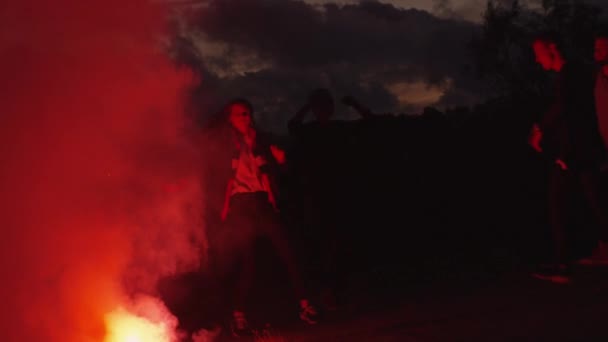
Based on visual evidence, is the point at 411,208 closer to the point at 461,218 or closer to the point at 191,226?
the point at 461,218

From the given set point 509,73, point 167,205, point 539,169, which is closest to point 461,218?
point 539,169

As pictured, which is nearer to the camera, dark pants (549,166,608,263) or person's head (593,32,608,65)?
dark pants (549,166,608,263)

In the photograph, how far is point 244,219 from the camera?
650cm

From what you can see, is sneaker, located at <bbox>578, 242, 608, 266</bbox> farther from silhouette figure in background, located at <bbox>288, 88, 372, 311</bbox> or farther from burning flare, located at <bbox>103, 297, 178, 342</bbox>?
burning flare, located at <bbox>103, 297, 178, 342</bbox>

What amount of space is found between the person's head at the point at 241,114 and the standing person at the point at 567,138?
9.38ft

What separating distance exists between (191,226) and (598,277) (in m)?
4.39

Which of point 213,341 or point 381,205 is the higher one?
point 381,205

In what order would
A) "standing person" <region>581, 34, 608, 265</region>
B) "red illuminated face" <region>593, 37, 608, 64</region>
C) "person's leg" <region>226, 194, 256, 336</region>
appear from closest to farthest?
"person's leg" <region>226, 194, 256, 336</region>, "standing person" <region>581, 34, 608, 265</region>, "red illuminated face" <region>593, 37, 608, 64</region>

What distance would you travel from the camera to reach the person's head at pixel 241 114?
659 centimetres

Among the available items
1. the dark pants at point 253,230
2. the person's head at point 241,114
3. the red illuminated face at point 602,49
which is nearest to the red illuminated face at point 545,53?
the red illuminated face at point 602,49

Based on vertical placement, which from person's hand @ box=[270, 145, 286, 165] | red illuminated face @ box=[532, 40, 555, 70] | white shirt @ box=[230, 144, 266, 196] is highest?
red illuminated face @ box=[532, 40, 555, 70]

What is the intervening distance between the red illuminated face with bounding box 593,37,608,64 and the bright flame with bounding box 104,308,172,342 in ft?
16.6

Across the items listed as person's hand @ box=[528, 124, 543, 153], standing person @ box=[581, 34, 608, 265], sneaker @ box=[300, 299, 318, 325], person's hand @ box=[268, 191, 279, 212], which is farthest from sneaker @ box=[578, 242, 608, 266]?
person's hand @ box=[268, 191, 279, 212]

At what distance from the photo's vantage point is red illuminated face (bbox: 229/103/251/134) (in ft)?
21.6
